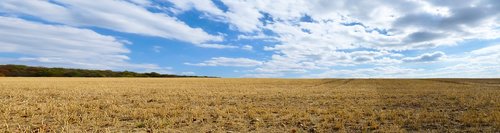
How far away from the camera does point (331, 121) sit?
14.3 m

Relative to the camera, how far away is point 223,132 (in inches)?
472

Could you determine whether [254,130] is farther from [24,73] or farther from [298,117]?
[24,73]

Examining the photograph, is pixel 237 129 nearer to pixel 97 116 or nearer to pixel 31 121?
pixel 97 116

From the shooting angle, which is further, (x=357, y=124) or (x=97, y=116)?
(x=97, y=116)

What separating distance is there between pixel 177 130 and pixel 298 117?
16.6 feet

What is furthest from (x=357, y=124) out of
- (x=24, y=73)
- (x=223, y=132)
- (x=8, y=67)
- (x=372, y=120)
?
(x=8, y=67)

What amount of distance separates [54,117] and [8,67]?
146416mm

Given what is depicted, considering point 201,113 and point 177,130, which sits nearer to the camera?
point 177,130

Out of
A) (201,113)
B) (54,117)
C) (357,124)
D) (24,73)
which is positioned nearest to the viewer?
(357,124)

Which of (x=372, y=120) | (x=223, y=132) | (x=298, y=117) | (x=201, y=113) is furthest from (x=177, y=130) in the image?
(x=372, y=120)

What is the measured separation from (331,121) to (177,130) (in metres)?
5.34

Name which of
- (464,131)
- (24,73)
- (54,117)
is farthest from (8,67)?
(464,131)

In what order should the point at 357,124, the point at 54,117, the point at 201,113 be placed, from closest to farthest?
the point at 357,124 → the point at 54,117 → the point at 201,113

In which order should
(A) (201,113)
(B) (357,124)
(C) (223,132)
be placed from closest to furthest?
(C) (223,132), (B) (357,124), (A) (201,113)
